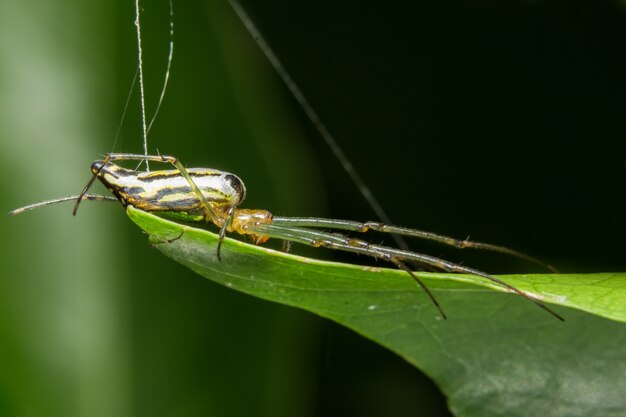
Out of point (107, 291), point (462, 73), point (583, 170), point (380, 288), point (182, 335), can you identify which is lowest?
point (182, 335)

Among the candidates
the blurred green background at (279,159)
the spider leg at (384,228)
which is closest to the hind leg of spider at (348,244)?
the spider leg at (384,228)

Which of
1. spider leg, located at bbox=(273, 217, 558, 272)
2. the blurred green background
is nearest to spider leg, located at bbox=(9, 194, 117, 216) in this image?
the blurred green background

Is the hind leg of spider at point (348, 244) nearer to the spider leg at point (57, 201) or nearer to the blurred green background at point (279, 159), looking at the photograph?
the blurred green background at point (279, 159)

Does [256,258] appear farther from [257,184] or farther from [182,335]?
[257,184]

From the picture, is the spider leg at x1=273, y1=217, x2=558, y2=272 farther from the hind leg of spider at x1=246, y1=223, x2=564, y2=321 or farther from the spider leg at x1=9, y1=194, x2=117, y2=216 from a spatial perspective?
the spider leg at x1=9, y1=194, x2=117, y2=216

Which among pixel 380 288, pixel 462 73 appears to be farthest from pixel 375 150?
pixel 380 288

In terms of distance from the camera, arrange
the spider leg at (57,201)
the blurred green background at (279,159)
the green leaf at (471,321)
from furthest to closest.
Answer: the blurred green background at (279,159) → the spider leg at (57,201) → the green leaf at (471,321)
